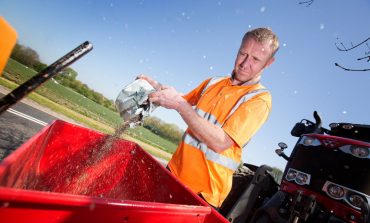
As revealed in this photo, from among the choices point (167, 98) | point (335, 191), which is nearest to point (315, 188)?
point (335, 191)

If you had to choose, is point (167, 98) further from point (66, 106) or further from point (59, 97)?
point (59, 97)

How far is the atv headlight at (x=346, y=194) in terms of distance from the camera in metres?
3.30

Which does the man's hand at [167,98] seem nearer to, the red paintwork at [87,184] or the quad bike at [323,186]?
the red paintwork at [87,184]

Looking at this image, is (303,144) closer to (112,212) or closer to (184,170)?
(184,170)

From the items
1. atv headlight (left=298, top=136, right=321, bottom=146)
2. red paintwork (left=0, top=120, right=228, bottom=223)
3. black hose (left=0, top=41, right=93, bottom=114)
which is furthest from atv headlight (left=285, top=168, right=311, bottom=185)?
black hose (left=0, top=41, right=93, bottom=114)

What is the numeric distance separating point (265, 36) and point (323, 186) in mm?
2314

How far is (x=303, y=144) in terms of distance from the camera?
4273 mm

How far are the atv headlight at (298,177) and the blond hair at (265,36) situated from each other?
2224 millimetres

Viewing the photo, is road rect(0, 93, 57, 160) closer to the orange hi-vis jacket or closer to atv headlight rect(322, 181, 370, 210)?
the orange hi-vis jacket

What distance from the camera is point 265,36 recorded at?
2387 millimetres

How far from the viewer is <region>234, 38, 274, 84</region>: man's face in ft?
7.92

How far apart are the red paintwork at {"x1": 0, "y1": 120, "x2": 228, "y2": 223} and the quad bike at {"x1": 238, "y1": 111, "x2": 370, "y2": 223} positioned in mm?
2120

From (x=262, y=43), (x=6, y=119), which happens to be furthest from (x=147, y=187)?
(x=6, y=119)

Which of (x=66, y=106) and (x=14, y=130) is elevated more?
(x=14, y=130)
